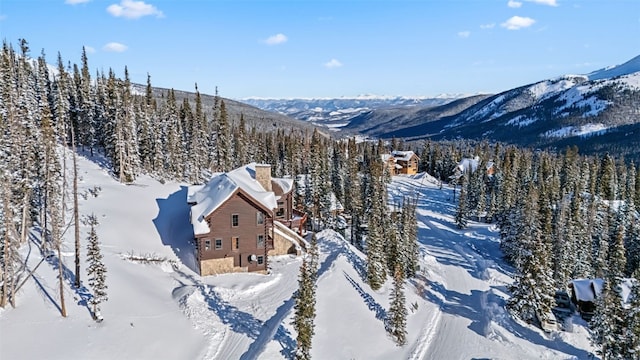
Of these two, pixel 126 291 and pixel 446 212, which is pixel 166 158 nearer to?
pixel 126 291

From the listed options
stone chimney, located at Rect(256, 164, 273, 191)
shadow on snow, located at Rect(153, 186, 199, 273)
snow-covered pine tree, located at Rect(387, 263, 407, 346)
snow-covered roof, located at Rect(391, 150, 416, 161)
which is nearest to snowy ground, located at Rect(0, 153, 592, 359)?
shadow on snow, located at Rect(153, 186, 199, 273)

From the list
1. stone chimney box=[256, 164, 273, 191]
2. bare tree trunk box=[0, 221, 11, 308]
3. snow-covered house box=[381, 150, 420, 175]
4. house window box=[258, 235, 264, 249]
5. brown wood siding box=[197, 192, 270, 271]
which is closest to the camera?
bare tree trunk box=[0, 221, 11, 308]

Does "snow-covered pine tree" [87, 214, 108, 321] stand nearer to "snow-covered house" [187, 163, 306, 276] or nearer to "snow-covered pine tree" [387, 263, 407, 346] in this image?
"snow-covered house" [187, 163, 306, 276]

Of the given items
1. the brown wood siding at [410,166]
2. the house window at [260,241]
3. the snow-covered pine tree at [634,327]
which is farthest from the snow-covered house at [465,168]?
the snow-covered pine tree at [634,327]

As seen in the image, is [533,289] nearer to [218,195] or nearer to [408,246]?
[408,246]

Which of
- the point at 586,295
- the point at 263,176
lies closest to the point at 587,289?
the point at 586,295
